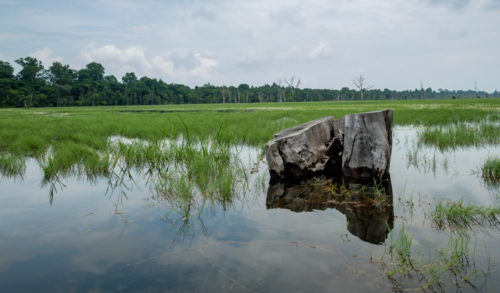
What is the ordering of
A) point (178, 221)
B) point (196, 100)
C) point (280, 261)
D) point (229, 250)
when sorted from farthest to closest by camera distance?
1. point (196, 100)
2. point (178, 221)
3. point (229, 250)
4. point (280, 261)

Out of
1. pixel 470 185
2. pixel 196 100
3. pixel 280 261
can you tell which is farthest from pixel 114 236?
pixel 196 100

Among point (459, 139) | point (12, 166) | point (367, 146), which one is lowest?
point (12, 166)

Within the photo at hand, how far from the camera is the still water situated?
91.5 inches

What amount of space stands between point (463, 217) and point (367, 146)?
1.79 m

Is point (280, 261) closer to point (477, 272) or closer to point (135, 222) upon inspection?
point (477, 272)

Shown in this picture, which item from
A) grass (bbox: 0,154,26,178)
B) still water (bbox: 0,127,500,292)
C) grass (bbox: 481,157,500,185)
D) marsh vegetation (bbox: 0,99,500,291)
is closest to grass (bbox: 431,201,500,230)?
marsh vegetation (bbox: 0,99,500,291)

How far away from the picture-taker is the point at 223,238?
2986mm

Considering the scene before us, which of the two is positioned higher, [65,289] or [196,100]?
[196,100]

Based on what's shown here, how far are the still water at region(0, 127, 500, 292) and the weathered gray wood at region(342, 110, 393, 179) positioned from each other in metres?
0.42

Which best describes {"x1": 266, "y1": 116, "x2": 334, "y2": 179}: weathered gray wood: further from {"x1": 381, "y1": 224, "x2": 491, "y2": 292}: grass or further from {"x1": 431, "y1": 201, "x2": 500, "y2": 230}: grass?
{"x1": 381, "y1": 224, "x2": 491, "y2": 292}: grass

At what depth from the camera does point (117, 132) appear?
11164 mm

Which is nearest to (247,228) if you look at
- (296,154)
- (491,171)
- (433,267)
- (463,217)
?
(433,267)

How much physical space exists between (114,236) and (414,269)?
2.66 meters

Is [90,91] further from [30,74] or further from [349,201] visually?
[349,201]
